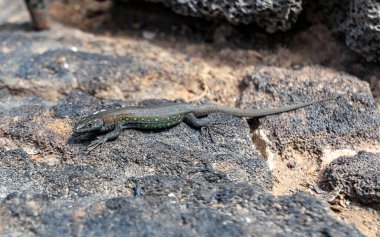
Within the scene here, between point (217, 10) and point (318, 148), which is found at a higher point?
point (217, 10)

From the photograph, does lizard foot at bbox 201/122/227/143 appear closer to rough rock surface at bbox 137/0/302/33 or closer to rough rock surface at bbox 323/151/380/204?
Answer: rough rock surface at bbox 323/151/380/204

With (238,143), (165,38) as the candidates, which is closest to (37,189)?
(238,143)

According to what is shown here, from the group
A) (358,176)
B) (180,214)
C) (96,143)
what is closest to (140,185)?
(180,214)

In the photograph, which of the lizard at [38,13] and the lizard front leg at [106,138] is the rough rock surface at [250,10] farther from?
the lizard front leg at [106,138]

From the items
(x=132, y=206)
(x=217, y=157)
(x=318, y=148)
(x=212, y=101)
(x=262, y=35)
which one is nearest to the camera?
(x=132, y=206)

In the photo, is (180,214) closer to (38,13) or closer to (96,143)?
(96,143)

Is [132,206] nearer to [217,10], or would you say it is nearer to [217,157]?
[217,157]

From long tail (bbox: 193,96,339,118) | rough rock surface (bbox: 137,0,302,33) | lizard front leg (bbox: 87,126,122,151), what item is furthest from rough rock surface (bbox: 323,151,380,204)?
lizard front leg (bbox: 87,126,122,151)

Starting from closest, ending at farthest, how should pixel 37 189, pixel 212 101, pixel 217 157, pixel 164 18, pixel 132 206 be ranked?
pixel 132 206 → pixel 37 189 → pixel 217 157 → pixel 212 101 → pixel 164 18
